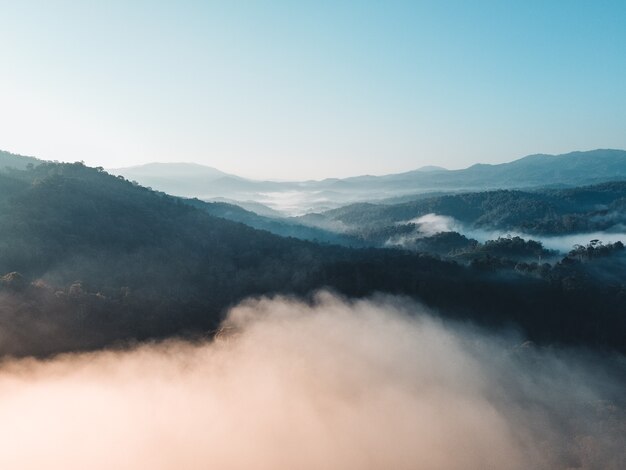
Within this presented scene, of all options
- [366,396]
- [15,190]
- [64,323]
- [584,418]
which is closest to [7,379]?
[64,323]

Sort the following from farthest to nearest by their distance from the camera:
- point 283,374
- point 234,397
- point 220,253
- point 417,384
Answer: point 417,384 → point 220,253 → point 283,374 → point 234,397

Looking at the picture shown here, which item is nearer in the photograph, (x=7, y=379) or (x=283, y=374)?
(x=7, y=379)

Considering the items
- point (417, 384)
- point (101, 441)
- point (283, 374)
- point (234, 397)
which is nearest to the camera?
point (101, 441)

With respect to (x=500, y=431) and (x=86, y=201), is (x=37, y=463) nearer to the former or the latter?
(x=86, y=201)

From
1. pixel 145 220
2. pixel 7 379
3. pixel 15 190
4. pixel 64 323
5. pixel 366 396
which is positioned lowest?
pixel 366 396

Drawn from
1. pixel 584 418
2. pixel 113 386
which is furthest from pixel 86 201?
pixel 584 418

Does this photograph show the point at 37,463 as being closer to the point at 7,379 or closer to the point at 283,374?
the point at 7,379

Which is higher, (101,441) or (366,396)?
(101,441)
